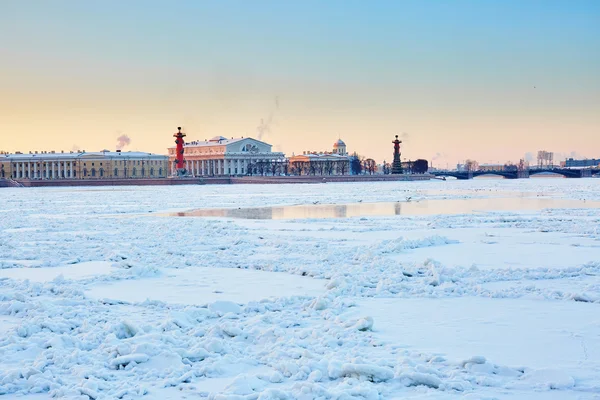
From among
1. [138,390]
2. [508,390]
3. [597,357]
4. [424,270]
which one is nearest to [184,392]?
[138,390]

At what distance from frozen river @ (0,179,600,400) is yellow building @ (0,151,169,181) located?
121676 millimetres

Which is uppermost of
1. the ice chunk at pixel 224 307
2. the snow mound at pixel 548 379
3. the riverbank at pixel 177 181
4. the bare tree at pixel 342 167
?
the bare tree at pixel 342 167

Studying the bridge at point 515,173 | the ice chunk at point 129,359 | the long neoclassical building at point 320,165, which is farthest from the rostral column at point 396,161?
the ice chunk at point 129,359

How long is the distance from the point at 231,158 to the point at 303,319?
130 m

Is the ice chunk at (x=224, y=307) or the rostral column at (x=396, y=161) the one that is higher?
the rostral column at (x=396, y=161)

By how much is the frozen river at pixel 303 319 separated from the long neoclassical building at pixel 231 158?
115 meters

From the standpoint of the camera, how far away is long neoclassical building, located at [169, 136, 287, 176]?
13350 centimetres

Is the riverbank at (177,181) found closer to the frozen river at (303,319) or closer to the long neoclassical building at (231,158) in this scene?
the long neoclassical building at (231,158)

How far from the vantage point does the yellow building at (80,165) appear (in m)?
132

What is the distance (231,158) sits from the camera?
13662 centimetres

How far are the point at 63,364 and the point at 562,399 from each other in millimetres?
3784

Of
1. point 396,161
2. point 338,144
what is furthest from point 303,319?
point 338,144

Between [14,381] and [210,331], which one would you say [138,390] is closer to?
[14,381]

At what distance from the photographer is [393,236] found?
16.0m
